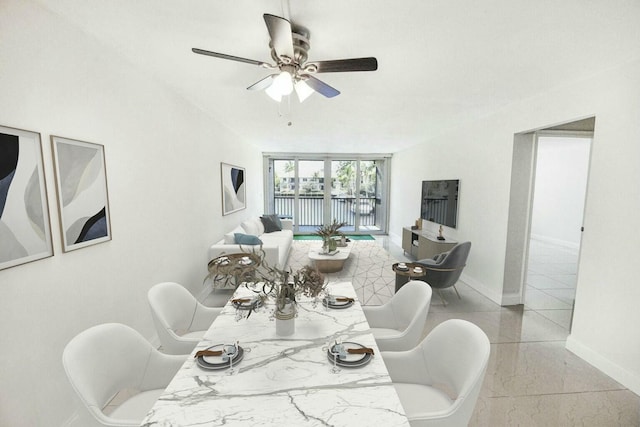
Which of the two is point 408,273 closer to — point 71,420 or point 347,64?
point 347,64

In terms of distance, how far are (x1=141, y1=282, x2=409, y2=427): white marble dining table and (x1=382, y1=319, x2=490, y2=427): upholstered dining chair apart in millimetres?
254

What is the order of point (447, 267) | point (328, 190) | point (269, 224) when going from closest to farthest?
point (447, 267) → point (269, 224) → point (328, 190)

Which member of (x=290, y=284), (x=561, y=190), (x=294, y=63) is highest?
(x=294, y=63)

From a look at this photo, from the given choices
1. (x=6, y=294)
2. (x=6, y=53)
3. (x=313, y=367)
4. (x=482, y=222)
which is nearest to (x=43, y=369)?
(x=6, y=294)

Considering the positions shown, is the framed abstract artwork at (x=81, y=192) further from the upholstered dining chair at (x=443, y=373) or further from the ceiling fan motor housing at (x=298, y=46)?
the upholstered dining chair at (x=443, y=373)

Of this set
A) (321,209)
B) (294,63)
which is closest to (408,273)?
(294,63)

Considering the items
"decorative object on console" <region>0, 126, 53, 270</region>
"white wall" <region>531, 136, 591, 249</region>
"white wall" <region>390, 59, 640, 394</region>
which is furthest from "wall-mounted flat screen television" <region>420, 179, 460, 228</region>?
"decorative object on console" <region>0, 126, 53, 270</region>

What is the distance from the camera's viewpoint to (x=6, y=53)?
132 centimetres

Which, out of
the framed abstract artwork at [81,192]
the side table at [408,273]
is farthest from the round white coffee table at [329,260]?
the framed abstract artwork at [81,192]

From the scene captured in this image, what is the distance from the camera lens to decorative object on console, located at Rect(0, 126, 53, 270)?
129 centimetres

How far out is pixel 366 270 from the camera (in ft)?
15.8

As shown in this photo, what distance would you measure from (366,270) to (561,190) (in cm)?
576

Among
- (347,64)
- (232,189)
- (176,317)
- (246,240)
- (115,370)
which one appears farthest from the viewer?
(232,189)

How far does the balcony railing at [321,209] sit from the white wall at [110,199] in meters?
5.08
